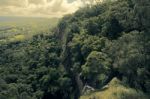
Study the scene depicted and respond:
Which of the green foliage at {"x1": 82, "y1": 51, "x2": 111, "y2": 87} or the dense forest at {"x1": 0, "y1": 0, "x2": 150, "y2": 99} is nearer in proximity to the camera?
the dense forest at {"x1": 0, "y1": 0, "x2": 150, "y2": 99}

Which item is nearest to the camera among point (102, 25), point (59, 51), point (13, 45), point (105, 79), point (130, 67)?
point (130, 67)

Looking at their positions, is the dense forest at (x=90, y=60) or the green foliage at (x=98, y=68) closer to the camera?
the dense forest at (x=90, y=60)

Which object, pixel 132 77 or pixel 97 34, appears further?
pixel 97 34

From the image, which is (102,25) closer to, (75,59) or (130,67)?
(75,59)

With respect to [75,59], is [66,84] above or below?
below

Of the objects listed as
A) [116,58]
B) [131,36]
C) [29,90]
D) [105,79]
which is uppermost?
[131,36]

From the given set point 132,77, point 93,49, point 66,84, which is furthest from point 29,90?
point 132,77

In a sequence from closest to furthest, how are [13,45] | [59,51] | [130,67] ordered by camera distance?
[130,67]
[59,51]
[13,45]

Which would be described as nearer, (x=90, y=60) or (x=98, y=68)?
(x=98, y=68)
